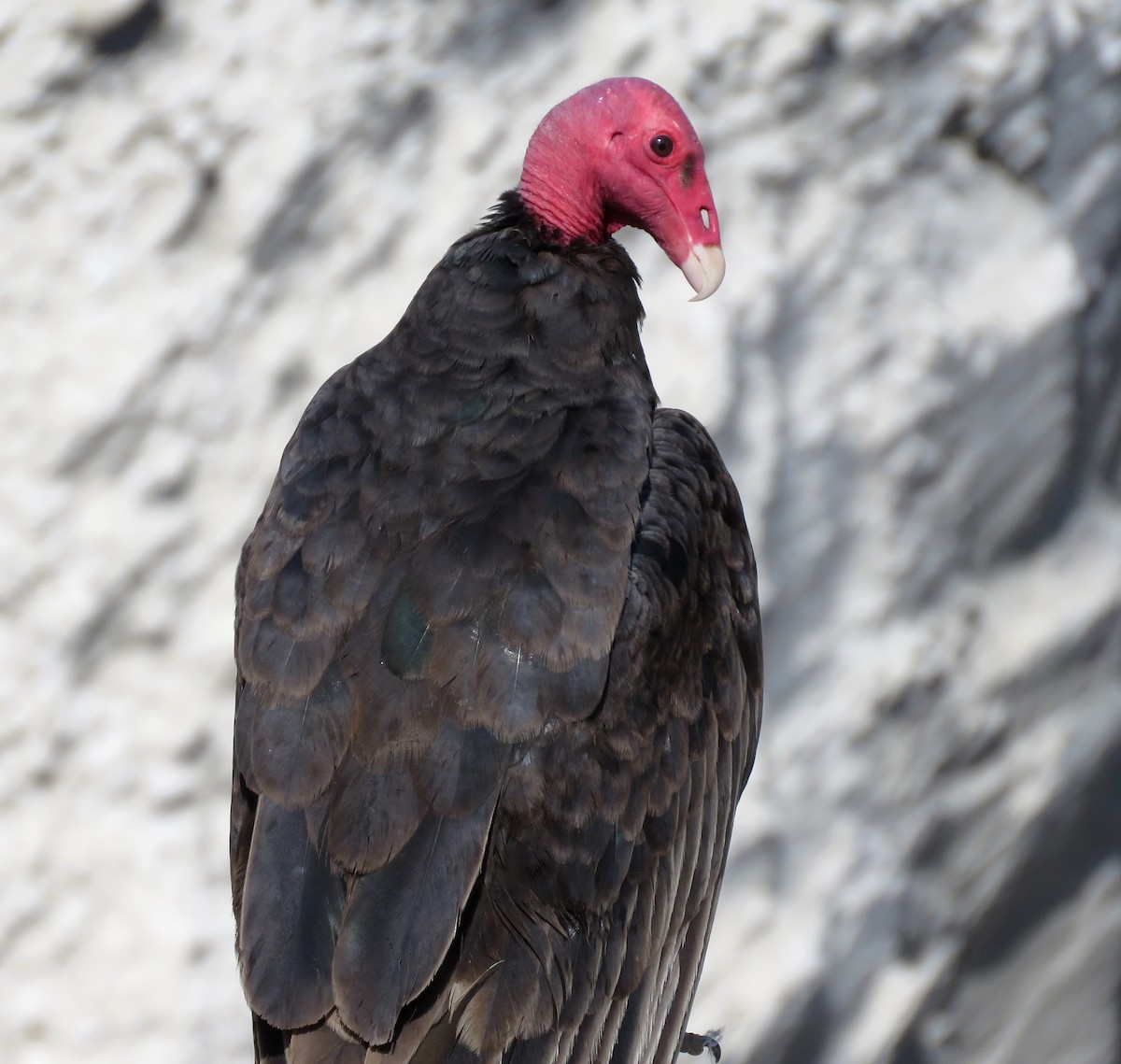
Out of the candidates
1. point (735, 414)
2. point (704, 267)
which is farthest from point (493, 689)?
point (735, 414)

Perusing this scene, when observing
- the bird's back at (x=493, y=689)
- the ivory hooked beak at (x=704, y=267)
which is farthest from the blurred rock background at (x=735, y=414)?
the ivory hooked beak at (x=704, y=267)

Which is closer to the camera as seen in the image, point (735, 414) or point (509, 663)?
point (509, 663)

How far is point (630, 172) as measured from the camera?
1694 millimetres

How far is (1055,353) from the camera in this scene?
316cm

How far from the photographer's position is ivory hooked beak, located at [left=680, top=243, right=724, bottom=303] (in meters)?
1.66

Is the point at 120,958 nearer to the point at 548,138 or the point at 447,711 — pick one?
the point at 447,711

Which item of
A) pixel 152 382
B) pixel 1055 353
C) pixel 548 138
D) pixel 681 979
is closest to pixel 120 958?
pixel 152 382

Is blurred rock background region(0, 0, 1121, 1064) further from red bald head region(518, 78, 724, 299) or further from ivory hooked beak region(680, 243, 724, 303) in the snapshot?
ivory hooked beak region(680, 243, 724, 303)

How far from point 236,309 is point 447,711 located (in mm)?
1177

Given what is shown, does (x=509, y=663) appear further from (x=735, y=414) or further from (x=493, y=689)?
(x=735, y=414)

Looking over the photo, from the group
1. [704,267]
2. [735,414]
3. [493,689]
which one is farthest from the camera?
[735,414]

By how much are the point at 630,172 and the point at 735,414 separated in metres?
1.10

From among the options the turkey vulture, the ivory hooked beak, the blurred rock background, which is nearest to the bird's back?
the turkey vulture

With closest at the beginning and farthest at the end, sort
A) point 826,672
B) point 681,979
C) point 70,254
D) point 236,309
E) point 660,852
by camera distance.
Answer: point 660,852 < point 681,979 < point 70,254 < point 236,309 < point 826,672
